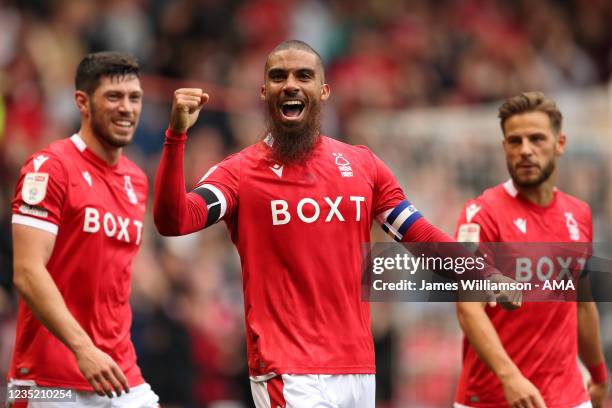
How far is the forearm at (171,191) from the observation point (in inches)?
232

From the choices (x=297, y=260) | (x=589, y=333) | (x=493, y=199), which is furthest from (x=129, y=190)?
(x=589, y=333)

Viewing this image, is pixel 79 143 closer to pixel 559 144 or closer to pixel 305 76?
pixel 305 76

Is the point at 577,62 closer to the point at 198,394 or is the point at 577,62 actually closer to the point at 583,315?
the point at 198,394

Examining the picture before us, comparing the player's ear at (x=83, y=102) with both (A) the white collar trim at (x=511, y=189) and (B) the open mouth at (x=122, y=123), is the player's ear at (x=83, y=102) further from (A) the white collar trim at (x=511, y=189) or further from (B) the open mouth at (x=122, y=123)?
(A) the white collar trim at (x=511, y=189)

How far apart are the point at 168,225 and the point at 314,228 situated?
87cm

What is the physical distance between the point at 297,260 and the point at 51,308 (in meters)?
1.48

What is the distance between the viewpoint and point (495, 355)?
7312mm

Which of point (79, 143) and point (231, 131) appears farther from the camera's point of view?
point (231, 131)

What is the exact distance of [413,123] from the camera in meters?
12.9

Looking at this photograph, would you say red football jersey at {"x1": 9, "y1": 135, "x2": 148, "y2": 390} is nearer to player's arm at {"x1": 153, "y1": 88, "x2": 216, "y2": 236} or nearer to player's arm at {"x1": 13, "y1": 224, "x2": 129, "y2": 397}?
player's arm at {"x1": 13, "y1": 224, "x2": 129, "y2": 397}

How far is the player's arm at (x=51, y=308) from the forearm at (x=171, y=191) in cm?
96

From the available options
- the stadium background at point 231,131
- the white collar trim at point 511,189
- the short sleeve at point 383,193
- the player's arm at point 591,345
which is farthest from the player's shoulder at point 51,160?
the player's arm at point 591,345

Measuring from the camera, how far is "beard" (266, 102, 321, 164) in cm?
655

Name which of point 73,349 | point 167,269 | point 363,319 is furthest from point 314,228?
point 167,269
